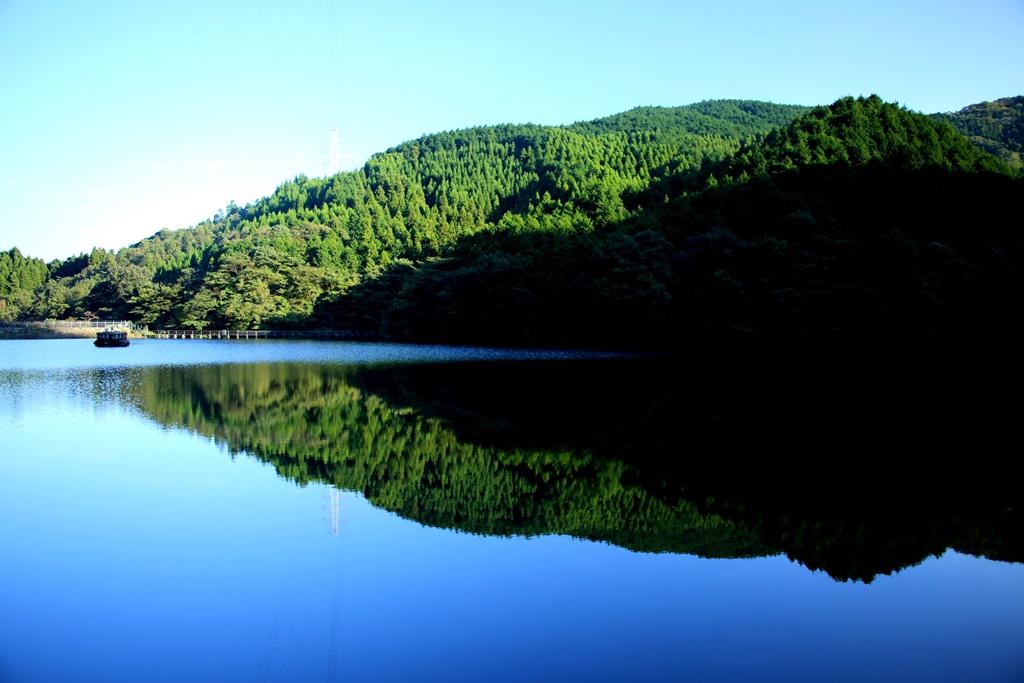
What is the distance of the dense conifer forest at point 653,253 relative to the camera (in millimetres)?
37031

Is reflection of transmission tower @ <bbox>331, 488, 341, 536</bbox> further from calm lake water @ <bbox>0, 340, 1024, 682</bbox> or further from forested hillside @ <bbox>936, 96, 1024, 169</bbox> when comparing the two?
forested hillside @ <bbox>936, 96, 1024, 169</bbox>

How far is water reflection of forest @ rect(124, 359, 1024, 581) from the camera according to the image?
9.90 m

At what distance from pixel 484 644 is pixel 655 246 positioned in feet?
133

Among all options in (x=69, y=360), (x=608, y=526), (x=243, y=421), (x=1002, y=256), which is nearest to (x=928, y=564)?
(x=608, y=526)

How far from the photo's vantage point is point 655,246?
45.6m

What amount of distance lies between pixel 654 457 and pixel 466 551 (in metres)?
5.91

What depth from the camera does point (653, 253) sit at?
1784 inches

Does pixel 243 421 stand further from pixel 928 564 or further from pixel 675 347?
pixel 675 347

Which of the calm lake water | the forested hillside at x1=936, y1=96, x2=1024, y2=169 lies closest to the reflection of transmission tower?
the calm lake water

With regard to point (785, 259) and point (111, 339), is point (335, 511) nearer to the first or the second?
point (785, 259)

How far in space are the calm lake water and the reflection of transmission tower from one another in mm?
66

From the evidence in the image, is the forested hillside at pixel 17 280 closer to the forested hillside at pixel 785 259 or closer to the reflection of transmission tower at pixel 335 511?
the forested hillside at pixel 785 259

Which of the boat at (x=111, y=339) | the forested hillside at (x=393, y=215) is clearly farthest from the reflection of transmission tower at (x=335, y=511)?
the boat at (x=111, y=339)

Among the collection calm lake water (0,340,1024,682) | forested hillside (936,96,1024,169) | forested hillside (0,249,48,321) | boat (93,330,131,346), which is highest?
forested hillside (936,96,1024,169)
